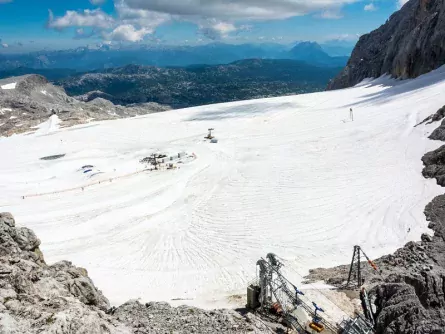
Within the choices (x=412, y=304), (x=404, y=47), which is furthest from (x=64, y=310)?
(x=404, y=47)

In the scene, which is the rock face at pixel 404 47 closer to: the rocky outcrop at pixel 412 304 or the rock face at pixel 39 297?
the rocky outcrop at pixel 412 304

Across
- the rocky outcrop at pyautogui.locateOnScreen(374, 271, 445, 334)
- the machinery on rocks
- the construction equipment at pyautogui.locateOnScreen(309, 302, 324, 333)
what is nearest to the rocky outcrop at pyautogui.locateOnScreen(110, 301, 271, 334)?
the machinery on rocks

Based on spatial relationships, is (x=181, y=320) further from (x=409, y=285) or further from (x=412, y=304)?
(x=409, y=285)

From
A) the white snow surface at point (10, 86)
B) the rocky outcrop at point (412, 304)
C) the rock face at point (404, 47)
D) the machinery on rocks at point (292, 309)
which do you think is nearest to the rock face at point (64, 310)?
the machinery on rocks at point (292, 309)

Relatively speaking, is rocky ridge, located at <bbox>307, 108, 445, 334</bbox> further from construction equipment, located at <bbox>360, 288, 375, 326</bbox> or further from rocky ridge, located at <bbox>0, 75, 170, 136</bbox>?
rocky ridge, located at <bbox>0, 75, 170, 136</bbox>

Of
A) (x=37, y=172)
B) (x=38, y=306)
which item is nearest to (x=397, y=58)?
(x=37, y=172)
